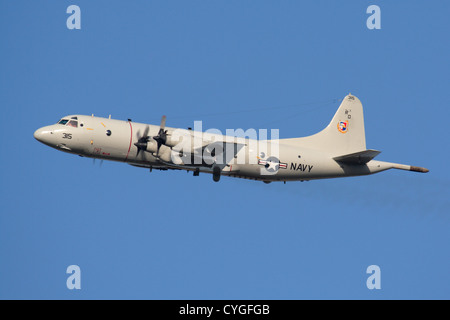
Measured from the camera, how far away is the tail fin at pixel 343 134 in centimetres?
3369

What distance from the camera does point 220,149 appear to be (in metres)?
31.4

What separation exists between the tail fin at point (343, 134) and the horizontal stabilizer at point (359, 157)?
0.68m

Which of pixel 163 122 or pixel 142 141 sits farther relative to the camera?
pixel 163 122

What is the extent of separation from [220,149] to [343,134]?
18.5ft

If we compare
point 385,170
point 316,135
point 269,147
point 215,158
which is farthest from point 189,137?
point 385,170

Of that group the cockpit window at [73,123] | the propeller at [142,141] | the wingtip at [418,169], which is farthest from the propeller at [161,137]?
the wingtip at [418,169]

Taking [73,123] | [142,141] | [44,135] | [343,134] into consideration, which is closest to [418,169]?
[343,134]

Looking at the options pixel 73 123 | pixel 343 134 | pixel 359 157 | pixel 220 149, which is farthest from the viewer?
pixel 343 134

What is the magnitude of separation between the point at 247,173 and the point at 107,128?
5532 mm

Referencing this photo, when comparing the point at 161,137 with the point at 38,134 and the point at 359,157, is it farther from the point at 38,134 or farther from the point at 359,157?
the point at 359,157

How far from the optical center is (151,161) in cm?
3134

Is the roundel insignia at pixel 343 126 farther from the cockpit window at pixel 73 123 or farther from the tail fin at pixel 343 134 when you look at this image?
the cockpit window at pixel 73 123

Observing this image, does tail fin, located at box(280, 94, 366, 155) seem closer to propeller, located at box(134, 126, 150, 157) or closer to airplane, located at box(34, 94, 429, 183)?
airplane, located at box(34, 94, 429, 183)

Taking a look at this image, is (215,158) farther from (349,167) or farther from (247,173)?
(349,167)
